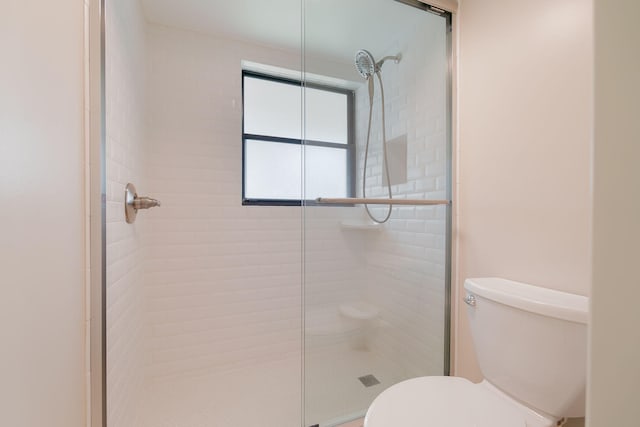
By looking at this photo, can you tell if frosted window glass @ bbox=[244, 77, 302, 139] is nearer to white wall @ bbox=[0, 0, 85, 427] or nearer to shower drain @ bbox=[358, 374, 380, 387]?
white wall @ bbox=[0, 0, 85, 427]

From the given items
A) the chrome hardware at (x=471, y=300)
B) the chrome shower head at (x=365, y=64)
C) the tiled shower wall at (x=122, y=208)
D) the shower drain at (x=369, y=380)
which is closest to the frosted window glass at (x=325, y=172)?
the chrome shower head at (x=365, y=64)

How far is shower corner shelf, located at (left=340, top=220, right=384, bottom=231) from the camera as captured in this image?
49.8 inches

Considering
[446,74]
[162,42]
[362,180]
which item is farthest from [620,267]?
[162,42]

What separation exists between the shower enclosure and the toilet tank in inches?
17.4

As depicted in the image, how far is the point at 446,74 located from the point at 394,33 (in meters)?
0.35

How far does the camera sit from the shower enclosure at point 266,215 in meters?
1.24

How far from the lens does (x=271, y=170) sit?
83.0 inches

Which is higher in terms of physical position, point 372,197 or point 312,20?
point 312,20

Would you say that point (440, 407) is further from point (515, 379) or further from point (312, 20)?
point (312, 20)

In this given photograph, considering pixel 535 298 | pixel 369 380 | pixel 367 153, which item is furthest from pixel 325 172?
pixel 369 380

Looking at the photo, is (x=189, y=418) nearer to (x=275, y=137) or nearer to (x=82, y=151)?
(x=82, y=151)

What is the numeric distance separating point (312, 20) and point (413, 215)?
3.44ft

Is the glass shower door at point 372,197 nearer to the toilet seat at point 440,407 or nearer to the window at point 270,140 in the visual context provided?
the toilet seat at point 440,407

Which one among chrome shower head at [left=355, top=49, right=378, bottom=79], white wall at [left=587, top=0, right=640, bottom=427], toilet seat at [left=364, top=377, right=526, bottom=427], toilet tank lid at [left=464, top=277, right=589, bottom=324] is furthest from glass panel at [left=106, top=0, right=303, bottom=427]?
white wall at [left=587, top=0, right=640, bottom=427]
